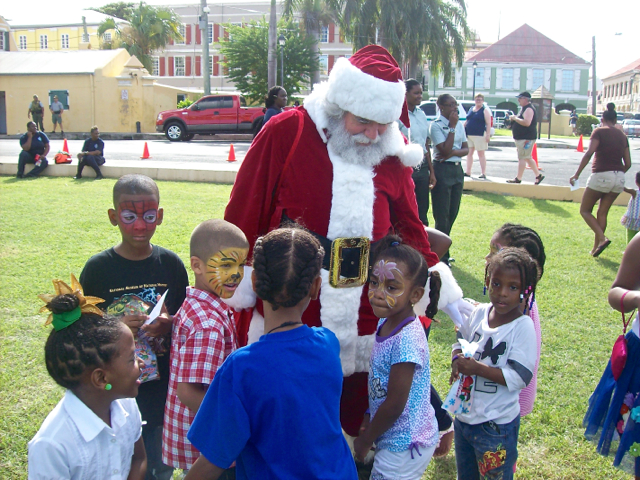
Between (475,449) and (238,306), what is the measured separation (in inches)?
47.9

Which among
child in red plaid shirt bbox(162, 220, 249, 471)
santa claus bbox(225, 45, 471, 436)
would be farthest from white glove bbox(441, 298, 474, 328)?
child in red plaid shirt bbox(162, 220, 249, 471)

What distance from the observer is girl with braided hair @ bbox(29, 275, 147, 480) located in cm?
176

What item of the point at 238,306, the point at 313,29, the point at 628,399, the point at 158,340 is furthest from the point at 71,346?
the point at 313,29

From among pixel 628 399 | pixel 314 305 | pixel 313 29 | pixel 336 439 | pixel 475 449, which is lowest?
pixel 475 449

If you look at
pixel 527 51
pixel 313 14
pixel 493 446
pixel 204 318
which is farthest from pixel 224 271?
pixel 527 51

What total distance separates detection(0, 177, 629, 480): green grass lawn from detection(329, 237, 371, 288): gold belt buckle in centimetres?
114

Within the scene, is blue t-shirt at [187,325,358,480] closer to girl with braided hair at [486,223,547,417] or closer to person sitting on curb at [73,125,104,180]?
girl with braided hair at [486,223,547,417]

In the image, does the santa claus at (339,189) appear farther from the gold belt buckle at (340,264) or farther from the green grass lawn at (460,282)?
the green grass lawn at (460,282)

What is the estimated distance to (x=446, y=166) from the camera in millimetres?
6391

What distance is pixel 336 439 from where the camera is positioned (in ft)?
5.56

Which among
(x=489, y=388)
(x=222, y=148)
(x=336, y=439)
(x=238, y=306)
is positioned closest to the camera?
(x=336, y=439)

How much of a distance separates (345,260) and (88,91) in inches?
1136

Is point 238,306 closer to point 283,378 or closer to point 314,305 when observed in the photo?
point 314,305

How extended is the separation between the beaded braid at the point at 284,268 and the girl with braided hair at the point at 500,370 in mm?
963
